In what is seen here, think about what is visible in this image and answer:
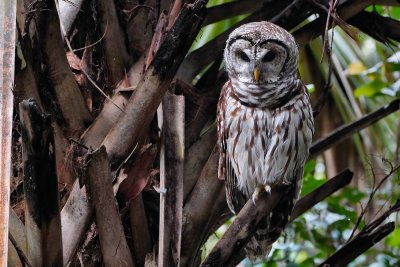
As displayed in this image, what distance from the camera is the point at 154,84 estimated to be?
1711 mm

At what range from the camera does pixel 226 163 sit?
2.46m

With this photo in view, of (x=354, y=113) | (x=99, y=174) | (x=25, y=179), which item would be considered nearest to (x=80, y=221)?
(x=99, y=174)

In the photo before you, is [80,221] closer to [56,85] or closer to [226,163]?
[56,85]

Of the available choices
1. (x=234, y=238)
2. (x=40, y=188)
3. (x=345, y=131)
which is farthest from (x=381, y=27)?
(x=40, y=188)

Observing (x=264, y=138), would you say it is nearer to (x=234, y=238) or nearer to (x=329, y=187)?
(x=329, y=187)

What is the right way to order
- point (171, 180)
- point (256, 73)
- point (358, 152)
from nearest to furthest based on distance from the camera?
point (171, 180) → point (256, 73) → point (358, 152)

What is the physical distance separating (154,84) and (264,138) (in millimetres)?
801

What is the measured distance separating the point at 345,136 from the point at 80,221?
111cm

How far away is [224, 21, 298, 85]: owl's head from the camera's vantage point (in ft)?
7.42

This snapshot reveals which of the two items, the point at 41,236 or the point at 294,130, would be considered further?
the point at 294,130

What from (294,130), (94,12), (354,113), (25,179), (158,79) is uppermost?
(94,12)

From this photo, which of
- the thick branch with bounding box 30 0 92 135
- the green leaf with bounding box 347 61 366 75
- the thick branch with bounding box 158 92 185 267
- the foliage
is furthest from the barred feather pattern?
the green leaf with bounding box 347 61 366 75

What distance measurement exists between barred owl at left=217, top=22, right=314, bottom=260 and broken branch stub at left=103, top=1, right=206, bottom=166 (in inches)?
20.0

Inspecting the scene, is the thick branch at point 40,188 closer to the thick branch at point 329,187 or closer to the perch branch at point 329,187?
the perch branch at point 329,187
